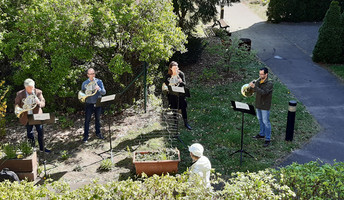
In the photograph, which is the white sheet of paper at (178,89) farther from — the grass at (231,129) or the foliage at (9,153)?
the foliage at (9,153)

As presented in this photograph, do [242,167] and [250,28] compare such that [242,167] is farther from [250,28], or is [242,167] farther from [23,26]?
[250,28]

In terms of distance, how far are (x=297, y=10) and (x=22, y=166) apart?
19.8 metres

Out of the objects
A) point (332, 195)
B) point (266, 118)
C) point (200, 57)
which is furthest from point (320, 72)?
point (332, 195)

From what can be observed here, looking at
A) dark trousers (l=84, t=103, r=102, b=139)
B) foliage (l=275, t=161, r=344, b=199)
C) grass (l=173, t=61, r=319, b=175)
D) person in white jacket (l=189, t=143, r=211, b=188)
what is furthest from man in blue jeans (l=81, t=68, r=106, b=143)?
foliage (l=275, t=161, r=344, b=199)

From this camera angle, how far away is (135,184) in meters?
5.50

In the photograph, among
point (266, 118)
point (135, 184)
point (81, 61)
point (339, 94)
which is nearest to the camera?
point (135, 184)

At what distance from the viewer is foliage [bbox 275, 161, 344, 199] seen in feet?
18.7

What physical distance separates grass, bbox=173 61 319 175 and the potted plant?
3.14m

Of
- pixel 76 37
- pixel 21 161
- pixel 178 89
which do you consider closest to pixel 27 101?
pixel 21 161

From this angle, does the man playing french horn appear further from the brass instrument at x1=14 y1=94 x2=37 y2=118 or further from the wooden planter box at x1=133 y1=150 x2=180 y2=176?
the wooden planter box at x1=133 y1=150 x2=180 y2=176

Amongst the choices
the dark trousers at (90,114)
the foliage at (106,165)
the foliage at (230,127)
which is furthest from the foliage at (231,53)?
the foliage at (106,165)

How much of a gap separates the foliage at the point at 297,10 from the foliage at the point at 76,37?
1427 centimetres

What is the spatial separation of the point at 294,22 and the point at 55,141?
59.5ft

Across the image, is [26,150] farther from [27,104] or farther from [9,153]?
[27,104]
